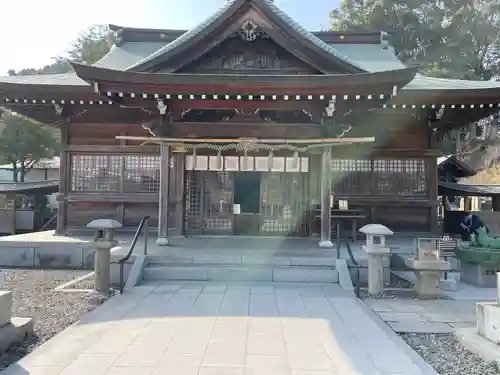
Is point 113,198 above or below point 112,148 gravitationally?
below

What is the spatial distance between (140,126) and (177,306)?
21.4 ft

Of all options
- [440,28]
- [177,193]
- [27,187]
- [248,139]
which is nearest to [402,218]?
[248,139]

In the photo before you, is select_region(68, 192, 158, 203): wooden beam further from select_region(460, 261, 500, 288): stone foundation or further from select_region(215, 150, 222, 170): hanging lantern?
select_region(460, 261, 500, 288): stone foundation

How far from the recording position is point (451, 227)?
1429cm

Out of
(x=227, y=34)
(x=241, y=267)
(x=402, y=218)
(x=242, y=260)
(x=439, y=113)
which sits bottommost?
(x=241, y=267)

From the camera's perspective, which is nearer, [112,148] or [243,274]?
[243,274]

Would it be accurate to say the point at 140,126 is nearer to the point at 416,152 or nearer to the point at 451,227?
the point at 416,152

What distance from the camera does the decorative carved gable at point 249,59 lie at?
10.4 meters

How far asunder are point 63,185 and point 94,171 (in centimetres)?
92

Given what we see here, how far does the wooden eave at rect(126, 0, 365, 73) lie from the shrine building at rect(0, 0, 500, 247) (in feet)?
0.09

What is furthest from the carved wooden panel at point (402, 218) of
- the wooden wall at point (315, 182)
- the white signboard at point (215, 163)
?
the white signboard at point (215, 163)

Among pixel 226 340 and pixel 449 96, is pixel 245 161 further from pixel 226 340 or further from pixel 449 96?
pixel 226 340

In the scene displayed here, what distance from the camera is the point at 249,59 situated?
10555 mm

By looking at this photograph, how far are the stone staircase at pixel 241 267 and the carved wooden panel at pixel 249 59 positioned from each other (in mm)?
4954
